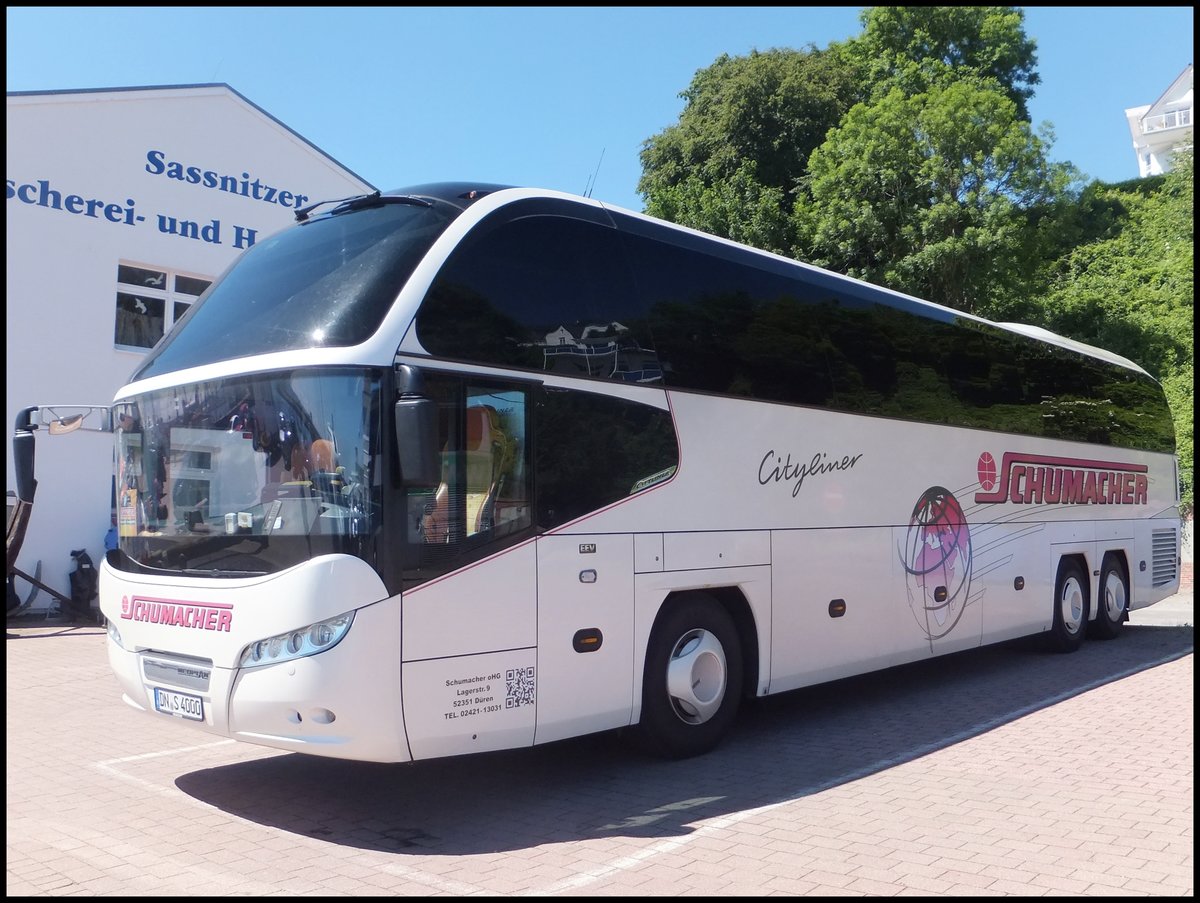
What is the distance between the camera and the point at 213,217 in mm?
17203

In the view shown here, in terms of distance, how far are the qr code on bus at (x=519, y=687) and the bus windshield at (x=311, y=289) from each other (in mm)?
2109

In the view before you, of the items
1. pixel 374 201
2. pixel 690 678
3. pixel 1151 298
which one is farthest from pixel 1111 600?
pixel 1151 298

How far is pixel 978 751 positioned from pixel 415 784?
416cm

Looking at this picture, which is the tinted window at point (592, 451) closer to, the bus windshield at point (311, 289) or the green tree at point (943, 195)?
the bus windshield at point (311, 289)

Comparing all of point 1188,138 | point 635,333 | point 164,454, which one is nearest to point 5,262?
point 164,454

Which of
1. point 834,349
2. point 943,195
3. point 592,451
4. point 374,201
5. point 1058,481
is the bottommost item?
point 1058,481

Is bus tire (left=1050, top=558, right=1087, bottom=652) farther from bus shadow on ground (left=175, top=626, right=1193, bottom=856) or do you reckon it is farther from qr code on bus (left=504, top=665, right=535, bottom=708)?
qr code on bus (left=504, top=665, right=535, bottom=708)

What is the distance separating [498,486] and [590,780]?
2253 millimetres

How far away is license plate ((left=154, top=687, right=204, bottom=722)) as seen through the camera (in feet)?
19.1

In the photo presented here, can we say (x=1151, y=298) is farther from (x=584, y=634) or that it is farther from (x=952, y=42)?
(x=584, y=634)

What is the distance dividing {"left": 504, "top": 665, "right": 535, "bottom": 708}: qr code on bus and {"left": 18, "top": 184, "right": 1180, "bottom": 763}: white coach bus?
0.02 m

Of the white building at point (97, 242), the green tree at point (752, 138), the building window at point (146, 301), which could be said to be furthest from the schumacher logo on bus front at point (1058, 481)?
the green tree at point (752, 138)

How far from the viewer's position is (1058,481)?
12.5 meters

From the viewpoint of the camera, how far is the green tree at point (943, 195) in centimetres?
2398
